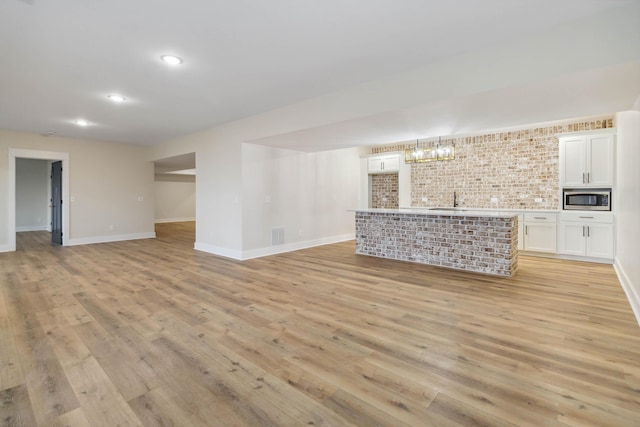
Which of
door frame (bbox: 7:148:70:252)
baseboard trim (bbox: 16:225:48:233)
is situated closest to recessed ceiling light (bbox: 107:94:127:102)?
door frame (bbox: 7:148:70:252)

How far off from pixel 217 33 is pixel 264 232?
13.4ft

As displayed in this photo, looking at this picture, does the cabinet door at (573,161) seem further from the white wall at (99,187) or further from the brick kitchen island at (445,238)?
the white wall at (99,187)

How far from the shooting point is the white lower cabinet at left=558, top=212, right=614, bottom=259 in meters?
5.26

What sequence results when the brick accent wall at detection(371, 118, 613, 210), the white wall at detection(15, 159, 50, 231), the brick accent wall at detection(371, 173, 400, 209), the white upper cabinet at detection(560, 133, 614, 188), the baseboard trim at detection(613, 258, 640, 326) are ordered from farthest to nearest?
the white wall at detection(15, 159, 50, 231) < the brick accent wall at detection(371, 173, 400, 209) < the brick accent wall at detection(371, 118, 613, 210) < the white upper cabinet at detection(560, 133, 614, 188) < the baseboard trim at detection(613, 258, 640, 326)

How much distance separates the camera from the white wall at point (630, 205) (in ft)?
10.5

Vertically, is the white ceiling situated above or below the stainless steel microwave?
above

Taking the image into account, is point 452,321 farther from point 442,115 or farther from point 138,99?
point 138,99

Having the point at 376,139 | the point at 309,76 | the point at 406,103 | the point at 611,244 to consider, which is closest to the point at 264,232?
the point at 376,139

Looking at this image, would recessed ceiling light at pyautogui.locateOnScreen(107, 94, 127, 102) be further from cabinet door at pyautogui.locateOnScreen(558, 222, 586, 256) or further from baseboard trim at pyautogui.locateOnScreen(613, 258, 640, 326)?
cabinet door at pyautogui.locateOnScreen(558, 222, 586, 256)

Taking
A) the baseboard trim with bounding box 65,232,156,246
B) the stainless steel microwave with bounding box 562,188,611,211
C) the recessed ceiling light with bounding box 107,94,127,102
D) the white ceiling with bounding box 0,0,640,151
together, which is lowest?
the baseboard trim with bounding box 65,232,156,246

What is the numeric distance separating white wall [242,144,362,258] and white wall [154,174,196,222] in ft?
29.8

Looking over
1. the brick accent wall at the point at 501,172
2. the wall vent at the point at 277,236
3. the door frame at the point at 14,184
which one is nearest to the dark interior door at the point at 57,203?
the door frame at the point at 14,184

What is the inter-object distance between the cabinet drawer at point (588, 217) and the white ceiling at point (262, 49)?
2.68 meters

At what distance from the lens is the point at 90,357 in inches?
90.7
